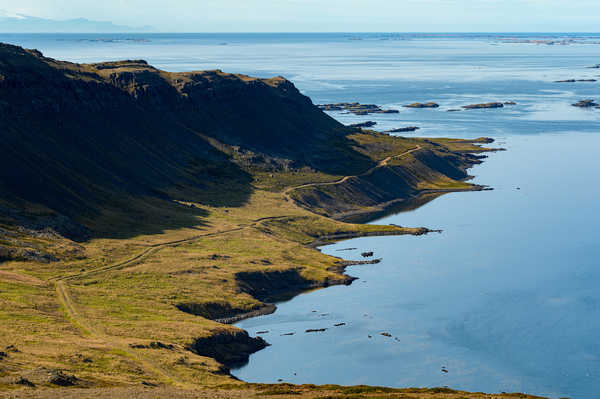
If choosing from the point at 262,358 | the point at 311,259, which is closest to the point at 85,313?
the point at 262,358

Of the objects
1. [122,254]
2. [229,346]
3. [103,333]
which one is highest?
[122,254]

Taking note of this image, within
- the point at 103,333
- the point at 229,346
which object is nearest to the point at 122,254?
the point at 103,333

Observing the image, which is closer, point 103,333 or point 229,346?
point 103,333

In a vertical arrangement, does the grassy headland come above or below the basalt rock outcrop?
above

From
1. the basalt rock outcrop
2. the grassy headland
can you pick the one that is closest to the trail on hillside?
the grassy headland

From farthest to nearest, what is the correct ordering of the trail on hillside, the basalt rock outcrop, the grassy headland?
the basalt rock outcrop → the trail on hillside → the grassy headland

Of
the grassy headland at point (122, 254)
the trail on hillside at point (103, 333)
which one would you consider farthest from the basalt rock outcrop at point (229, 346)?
the trail on hillside at point (103, 333)

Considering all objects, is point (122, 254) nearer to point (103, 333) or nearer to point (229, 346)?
point (103, 333)

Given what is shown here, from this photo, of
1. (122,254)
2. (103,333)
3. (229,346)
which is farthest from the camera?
(122,254)

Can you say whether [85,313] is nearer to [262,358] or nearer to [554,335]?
[262,358]

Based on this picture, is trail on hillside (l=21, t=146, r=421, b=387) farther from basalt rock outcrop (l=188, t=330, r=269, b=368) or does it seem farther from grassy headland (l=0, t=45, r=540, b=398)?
basalt rock outcrop (l=188, t=330, r=269, b=368)

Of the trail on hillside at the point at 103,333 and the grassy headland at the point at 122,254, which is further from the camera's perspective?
the trail on hillside at the point at 103,333

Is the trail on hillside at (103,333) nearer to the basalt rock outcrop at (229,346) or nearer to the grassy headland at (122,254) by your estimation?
the grassy headland at (122,254)
